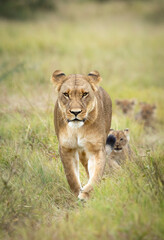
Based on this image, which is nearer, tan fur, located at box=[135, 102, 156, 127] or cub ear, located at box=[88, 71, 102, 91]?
cub ear, located at box=[88, 71, 102, 91]

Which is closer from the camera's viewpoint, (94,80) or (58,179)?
(94,80)

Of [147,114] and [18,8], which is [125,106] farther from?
[18,8]

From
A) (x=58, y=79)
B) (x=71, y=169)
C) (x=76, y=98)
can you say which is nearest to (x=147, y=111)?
(x=58, y=79)

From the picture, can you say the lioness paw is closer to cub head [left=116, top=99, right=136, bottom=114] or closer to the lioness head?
the lioness head

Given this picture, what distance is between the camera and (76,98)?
4.39m

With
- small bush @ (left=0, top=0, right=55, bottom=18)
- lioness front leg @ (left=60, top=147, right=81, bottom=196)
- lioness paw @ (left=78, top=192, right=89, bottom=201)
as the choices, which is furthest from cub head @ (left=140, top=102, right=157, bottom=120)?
small bush @ (left=0, top=0, right=55, bottom=18)

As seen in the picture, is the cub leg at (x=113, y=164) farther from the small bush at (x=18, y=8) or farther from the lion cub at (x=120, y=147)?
the small bush at (x=18, y=8)

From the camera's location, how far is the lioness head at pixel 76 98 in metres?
4.28

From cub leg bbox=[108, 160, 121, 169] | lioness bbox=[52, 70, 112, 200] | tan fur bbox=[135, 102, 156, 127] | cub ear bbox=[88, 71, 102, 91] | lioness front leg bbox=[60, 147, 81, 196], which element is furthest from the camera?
tan fur bbox=[135, 102, 156, 127]

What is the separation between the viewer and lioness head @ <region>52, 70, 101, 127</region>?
428 cm

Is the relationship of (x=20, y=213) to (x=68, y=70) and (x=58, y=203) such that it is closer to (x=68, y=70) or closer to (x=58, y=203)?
(x=58, y=203)

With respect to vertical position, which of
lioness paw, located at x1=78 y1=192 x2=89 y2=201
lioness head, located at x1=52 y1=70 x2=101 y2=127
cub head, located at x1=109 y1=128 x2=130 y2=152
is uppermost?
lioness head, located at x1=52 y1=70 x2=101 y2=127

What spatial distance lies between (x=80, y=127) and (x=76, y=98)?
368 mm

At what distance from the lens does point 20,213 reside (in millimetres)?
3887
